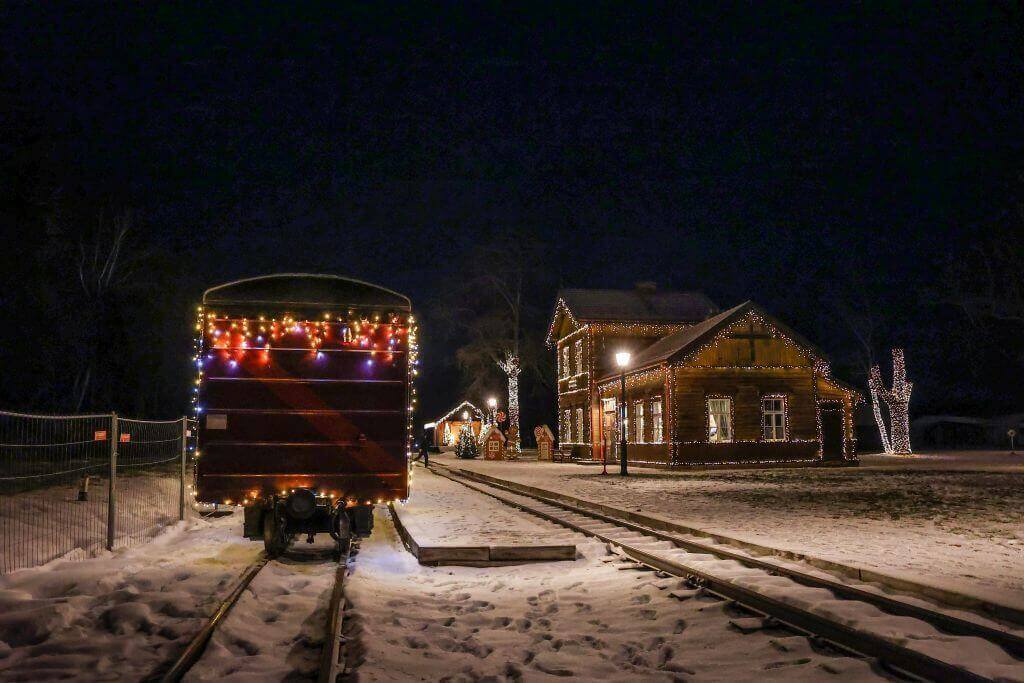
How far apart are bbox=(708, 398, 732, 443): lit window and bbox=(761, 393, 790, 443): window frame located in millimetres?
1368

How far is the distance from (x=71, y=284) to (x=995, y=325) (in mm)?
52852

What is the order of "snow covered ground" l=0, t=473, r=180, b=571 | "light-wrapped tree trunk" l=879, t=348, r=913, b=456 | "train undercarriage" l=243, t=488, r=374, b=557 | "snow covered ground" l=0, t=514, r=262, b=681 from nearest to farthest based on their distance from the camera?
"snow covered ground" l=0, t=514, r=262, b=681 → "train undercarriage" l=243, t=488, r=374, b=557 → "snow covered ground" l=0, t=473, r=180, b=571 → "light-wrapped tree trunk" l=879, t=348, r=913, b=456

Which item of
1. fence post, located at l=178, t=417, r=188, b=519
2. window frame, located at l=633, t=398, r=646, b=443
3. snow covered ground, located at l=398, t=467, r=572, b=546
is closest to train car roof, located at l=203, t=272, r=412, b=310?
snow covered ground, located at l=398, t=467, r=572, b=546

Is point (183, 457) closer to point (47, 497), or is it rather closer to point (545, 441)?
point (47, 497)

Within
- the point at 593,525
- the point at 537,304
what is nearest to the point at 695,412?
the point at 593,525

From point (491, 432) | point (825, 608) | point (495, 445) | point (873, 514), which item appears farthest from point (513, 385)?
point (825, 608)

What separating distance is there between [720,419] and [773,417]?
7.27ft

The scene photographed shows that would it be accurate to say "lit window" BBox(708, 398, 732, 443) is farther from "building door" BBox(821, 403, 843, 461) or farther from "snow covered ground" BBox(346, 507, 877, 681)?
"snow covered ground" BBox(346, 507, 877, 681)

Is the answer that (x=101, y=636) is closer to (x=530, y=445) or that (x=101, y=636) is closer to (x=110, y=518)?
(x=110, y=518)

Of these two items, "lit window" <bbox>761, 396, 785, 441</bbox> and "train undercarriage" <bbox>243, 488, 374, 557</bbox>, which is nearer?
"train undercarriage" <bbox>243, 488, 374, 557</bbox>

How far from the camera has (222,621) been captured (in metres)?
6.34

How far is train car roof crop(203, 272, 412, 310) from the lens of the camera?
955 centimetres

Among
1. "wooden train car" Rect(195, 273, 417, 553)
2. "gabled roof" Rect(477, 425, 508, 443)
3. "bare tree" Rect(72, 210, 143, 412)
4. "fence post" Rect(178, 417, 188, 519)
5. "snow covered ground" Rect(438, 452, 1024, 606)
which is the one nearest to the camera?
"snow covered ground" Rect(438, 452, 1024, 606)

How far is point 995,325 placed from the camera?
2042 inches
